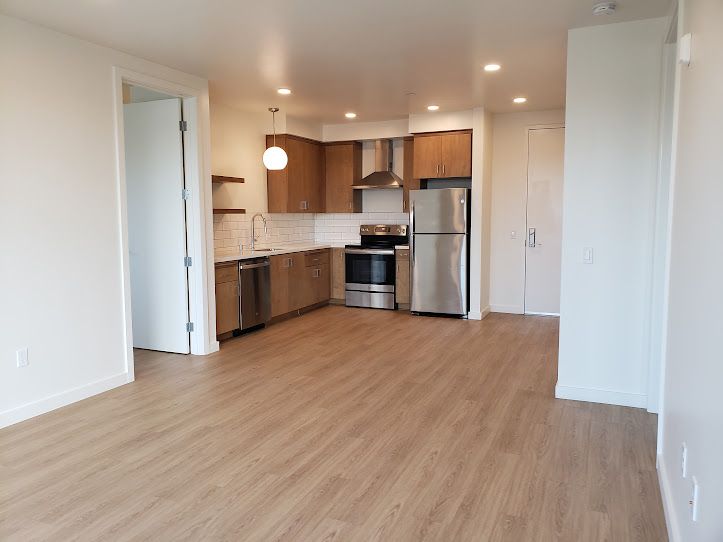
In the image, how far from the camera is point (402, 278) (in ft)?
24.7

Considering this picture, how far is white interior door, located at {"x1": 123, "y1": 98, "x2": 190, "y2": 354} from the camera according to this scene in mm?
5129

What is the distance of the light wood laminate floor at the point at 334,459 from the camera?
2426 millimetres

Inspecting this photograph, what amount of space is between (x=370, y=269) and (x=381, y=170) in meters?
1.45

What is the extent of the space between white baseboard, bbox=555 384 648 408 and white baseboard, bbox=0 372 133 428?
135 inches

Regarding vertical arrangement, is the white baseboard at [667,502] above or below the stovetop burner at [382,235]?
below

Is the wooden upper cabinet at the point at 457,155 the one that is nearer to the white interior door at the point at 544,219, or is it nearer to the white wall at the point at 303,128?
the white interior door at the point at 544,219

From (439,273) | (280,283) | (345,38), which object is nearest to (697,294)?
(345,38)

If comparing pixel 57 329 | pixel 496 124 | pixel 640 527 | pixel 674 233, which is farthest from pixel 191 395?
pixel 496 124

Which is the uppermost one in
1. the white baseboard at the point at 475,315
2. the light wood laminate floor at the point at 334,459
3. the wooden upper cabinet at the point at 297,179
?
the wooden upper cabinet at the point at 297,179

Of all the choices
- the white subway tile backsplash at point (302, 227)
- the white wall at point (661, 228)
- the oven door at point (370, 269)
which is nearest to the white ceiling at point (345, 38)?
the white wall at point (661, 228)

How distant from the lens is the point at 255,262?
20.4 ft

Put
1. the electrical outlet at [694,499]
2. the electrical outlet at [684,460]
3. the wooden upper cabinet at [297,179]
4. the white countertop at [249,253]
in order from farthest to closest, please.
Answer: the wooden upper cabinet at [297,179]
the white countertop at [249,253]
the electrical outlet at [684,460]
the electrical outlet at [694,499]

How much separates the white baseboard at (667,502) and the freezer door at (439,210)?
14.4ft

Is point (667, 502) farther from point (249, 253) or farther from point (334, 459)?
point (249, 253)
